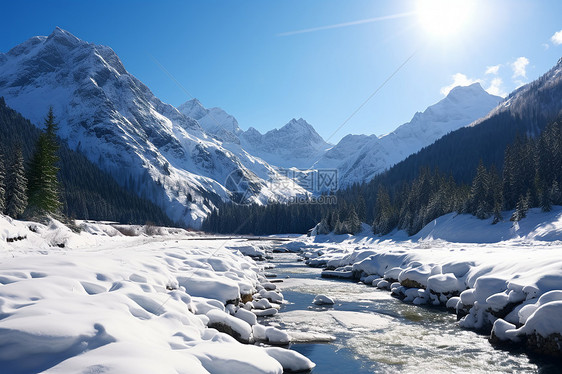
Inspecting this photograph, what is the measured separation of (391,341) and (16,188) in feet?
131

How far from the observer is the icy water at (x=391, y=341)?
11.1 m

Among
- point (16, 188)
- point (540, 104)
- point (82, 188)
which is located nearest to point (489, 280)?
point (16, 188)

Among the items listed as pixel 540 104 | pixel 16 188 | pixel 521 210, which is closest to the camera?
pixel 16 188

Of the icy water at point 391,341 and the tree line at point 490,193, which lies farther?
the tree line at point 490,193

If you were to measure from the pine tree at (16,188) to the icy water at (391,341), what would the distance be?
104 ft

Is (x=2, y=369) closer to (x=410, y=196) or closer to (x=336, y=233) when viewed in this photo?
(x=410, y=196)

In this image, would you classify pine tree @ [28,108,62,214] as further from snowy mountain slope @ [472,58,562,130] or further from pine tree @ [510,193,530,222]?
snowy mountain slope @ [472,58,562,130]

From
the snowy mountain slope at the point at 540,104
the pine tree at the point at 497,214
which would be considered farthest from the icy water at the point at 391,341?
the snowy mountain slope at the point at 540,104

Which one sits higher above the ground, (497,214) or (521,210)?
(521,210)

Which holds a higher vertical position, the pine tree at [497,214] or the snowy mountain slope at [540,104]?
the snowy mountain slope at [540,104]

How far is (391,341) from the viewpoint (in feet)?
45.4

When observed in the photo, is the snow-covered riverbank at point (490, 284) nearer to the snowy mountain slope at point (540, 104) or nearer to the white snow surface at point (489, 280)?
the white snow surface at point (489, 280)

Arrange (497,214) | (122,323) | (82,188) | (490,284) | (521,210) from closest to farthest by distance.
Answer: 1. (122,323)
2. (490,284)
3. (521,210)
4. (497,214)
5. (82,188)

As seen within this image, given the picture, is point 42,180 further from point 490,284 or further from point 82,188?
point 82,188
